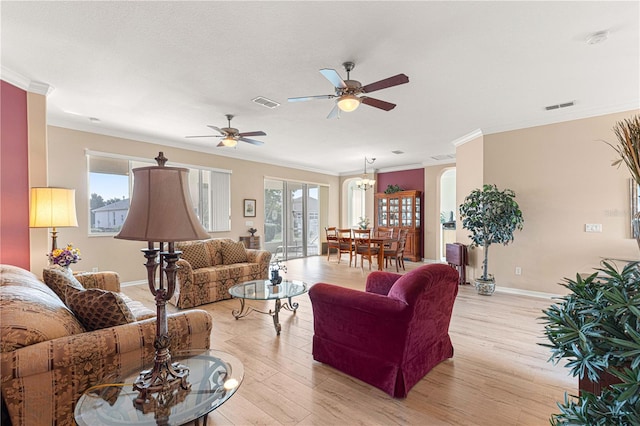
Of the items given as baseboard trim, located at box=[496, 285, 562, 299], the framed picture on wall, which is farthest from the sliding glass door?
baseboard trim, located at box=[496, 285, 562, 299]

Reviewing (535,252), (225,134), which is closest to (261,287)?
(225,134)

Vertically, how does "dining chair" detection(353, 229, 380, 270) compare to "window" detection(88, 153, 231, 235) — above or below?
below

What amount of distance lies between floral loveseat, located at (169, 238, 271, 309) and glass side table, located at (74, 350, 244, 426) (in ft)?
8.14

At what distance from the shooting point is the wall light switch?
4.16 m

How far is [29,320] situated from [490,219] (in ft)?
16.8

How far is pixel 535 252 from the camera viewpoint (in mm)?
4633

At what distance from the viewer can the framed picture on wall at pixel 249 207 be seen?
7277mm

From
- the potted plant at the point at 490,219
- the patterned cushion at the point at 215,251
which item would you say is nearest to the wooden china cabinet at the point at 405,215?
the potted plant at the point at 490,219

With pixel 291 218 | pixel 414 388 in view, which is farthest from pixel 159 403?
pixel 291 218

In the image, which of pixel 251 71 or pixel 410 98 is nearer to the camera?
pixel 251 71

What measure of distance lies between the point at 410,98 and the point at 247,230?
16.4 feet

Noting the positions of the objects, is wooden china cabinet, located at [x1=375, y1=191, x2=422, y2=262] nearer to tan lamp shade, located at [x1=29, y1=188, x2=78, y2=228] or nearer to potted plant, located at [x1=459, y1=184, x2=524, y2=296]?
potted plant, located at [x1=459, y1=184, x2=524, y2=296]

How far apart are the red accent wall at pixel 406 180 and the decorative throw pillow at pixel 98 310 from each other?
7701mm

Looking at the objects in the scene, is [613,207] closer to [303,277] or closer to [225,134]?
[303,277]
